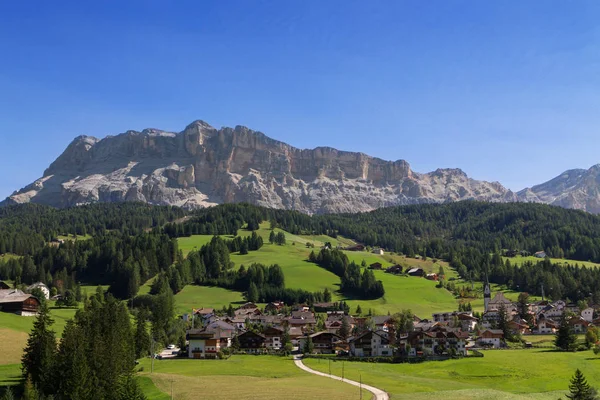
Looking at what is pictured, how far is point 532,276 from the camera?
17725 centimetres

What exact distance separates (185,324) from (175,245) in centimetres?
6288

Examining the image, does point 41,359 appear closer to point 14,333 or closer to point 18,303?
point 14,333

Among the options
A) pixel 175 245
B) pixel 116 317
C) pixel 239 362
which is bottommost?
pixel 239 362

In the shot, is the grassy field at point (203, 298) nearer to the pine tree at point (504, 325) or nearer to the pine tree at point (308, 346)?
the pine tree at point (308, 346)

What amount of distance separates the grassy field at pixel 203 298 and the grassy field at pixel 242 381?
60211mm

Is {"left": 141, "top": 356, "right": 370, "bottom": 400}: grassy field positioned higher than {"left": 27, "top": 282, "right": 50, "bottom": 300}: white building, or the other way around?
{"left": 27, "top": 282, "right": 50, "bottom": 300}: white building

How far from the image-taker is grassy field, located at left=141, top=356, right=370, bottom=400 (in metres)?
55.5

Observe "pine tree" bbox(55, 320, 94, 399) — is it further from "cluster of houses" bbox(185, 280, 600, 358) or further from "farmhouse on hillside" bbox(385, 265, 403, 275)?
→ "farmhouse on hillside" bbox(385, 265, 403, 275)

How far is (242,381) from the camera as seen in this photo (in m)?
65.1

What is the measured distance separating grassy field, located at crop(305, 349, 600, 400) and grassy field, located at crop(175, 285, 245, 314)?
64164 millimetres

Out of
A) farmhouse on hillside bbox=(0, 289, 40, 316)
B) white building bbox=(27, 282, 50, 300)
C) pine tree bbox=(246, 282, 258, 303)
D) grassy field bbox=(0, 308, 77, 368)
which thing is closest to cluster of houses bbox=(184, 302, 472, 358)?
grassy field bbox=(0, 308, 77, 368)

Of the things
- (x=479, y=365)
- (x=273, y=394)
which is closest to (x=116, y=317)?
(x=273, y=394)

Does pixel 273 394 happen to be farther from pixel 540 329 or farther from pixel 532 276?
pixel 532 276

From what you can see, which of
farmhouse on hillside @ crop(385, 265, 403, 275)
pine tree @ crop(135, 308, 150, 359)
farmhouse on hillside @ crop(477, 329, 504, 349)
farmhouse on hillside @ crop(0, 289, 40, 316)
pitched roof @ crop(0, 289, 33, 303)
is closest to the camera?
pine tree @ crop(135, 308, 150, 359)
